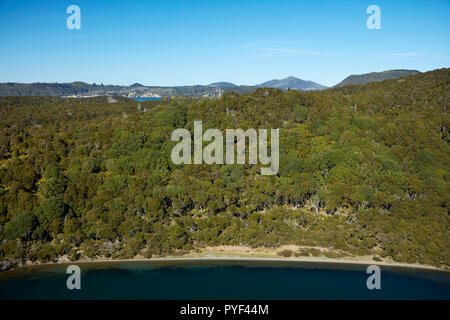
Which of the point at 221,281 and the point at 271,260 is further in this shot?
the point at 271,260

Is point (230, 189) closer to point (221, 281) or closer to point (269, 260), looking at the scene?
point (269, 260)

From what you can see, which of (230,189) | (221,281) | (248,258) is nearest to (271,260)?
(248,258)

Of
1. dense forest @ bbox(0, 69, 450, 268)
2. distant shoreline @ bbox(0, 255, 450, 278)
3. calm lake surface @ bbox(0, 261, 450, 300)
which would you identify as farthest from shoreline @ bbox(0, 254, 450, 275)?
dense forest @ bbox(0, 69, 450, 268)

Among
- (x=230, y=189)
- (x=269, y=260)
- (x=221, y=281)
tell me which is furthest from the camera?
(x=230, y=189)

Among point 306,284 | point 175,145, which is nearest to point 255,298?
point 306,284

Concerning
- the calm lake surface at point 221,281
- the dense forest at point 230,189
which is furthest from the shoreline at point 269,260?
the dense forest at point 230,189

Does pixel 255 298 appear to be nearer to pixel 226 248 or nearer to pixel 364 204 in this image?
pixel 226 248

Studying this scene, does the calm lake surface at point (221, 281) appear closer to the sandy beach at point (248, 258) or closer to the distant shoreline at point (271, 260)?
the distant shoreline at point (271, 260)

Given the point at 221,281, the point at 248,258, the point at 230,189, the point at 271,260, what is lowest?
the point at 221,281
